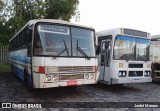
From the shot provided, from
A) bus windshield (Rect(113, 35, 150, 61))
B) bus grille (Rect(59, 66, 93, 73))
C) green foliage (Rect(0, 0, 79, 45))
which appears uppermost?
green foliage (Rect(0, 0, 79, 45))

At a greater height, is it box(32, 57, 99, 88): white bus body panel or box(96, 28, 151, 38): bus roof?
box(96, 28, 151, 38): bus roof

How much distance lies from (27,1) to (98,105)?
2210cm

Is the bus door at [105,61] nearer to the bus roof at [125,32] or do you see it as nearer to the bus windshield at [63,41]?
the bus roof at [125,32]

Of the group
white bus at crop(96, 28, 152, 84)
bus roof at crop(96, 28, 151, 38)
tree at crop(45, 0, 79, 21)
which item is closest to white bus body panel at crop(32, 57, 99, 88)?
white bus at crop(96, 28, 152, 84)

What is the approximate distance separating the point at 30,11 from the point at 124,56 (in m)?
19.5

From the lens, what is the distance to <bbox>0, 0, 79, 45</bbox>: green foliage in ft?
89.0

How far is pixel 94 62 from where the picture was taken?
944 cm

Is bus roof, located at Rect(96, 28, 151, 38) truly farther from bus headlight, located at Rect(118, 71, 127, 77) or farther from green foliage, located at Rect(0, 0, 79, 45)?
green foliage, located at Rect(0, 0, 79, 45)

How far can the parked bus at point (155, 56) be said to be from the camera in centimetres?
1422

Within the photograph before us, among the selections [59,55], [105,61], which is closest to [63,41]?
[59,55]

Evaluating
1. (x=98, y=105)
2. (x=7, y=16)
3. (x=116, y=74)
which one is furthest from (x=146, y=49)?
(x=7, y=16)

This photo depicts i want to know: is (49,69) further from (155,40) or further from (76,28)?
(155,40)

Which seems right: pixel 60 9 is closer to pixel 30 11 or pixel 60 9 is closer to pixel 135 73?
pixel 30 11

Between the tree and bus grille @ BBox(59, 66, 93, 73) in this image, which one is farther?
the tree
